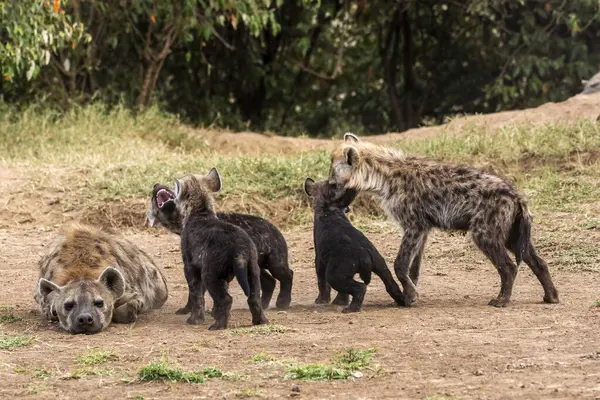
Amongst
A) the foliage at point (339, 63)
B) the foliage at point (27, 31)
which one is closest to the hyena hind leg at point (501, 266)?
the foliage at point (27, 31)

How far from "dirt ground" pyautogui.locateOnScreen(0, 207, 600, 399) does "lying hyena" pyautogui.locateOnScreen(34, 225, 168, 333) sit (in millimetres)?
100

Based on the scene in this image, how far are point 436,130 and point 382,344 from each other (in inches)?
240

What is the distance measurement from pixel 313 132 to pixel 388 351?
33.7ft

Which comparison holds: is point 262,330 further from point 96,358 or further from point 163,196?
point 163,196

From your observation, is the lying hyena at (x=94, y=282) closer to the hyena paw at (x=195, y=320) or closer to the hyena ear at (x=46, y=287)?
the hyena ear at (x=46, y=287)

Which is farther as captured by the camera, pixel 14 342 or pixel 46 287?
pixel 46 287

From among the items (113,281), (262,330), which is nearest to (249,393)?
(262,330)

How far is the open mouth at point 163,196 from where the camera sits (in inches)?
253

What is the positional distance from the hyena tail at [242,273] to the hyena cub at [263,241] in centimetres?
70

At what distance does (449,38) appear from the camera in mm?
15227

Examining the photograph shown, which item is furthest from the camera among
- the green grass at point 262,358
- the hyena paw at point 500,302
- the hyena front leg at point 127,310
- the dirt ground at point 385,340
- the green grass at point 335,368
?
the hyena paw at point 500,302

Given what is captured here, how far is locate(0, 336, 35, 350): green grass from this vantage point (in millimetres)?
5133

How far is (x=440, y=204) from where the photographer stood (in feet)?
20.7

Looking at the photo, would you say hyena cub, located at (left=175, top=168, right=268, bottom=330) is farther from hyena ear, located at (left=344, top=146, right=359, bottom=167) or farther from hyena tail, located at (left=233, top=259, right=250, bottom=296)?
hyena ear, located at (left=344, top=146, right=359, bottom=167)
